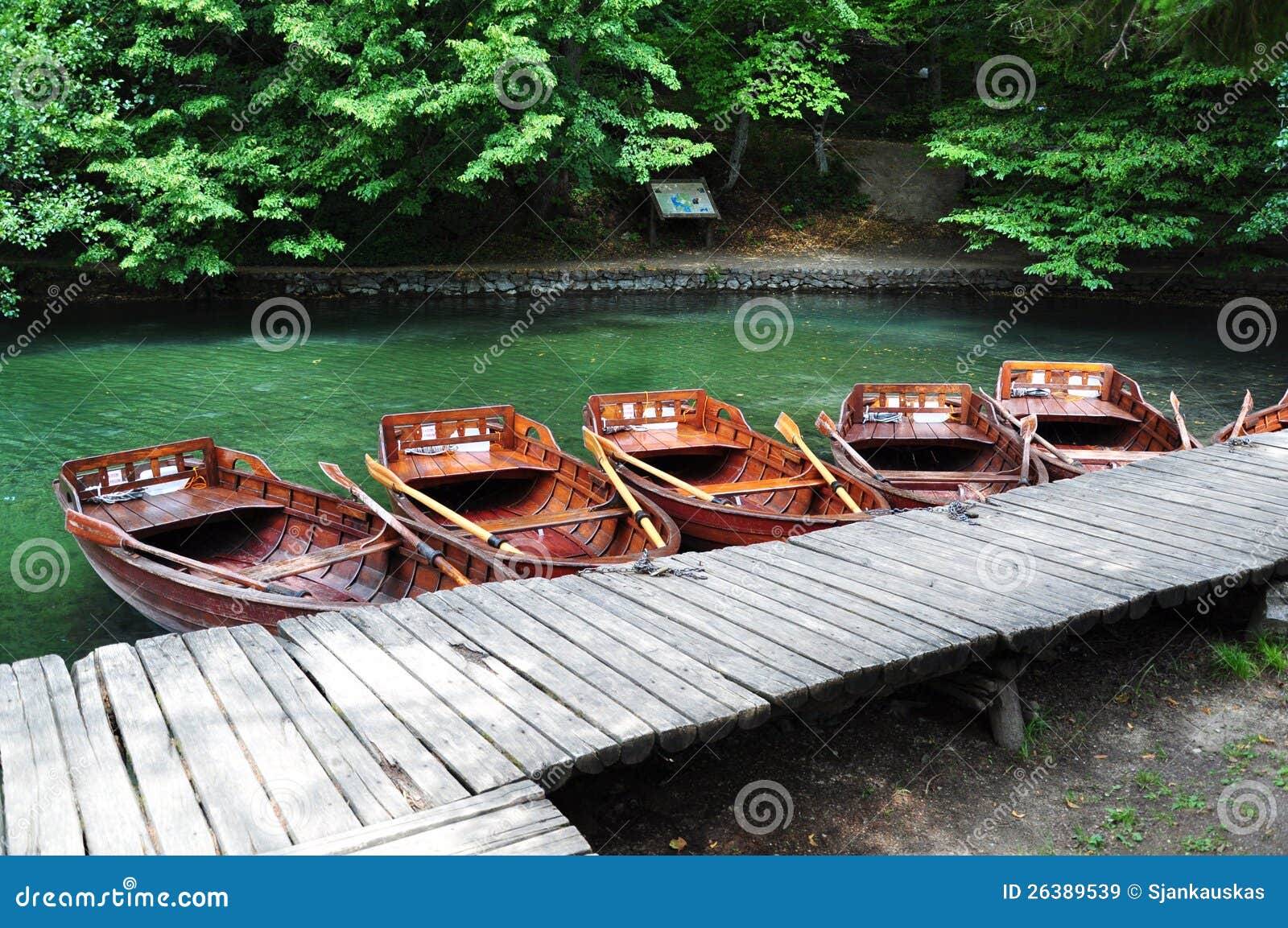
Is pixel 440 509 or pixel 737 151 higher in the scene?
pixel 737 151

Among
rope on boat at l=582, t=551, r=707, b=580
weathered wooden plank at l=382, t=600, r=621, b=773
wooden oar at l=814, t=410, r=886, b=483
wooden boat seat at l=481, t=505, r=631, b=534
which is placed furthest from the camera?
wooden oar at l=814, t=410, r=886, b=483

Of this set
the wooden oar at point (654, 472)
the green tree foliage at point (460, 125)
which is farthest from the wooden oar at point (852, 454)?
the green tree foliage at point (460, 125)

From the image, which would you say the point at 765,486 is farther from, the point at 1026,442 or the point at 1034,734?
the point at 1034,734

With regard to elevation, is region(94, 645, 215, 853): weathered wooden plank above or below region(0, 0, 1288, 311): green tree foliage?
below

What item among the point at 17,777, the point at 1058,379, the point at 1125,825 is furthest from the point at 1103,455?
the point at 17,777

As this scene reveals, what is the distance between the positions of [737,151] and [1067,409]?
16700mm

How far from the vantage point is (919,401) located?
988 centimetres

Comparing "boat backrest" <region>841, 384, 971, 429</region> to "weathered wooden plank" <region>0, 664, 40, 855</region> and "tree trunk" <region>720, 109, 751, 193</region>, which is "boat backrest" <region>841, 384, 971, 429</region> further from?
"tree trunk" <region>720, 109, 751, 193</region>

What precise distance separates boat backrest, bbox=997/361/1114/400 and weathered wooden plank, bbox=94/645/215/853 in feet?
27.6

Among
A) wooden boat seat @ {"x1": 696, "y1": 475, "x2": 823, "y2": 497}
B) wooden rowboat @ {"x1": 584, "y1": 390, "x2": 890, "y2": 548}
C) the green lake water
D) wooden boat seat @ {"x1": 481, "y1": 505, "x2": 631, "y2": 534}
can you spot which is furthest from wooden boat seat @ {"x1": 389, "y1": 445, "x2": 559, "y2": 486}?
the green lake water

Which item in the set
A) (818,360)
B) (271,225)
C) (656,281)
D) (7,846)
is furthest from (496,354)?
(7,846)

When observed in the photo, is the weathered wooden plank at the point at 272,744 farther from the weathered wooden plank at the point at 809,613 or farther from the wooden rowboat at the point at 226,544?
the weathered wooden plank at the point at 809,613

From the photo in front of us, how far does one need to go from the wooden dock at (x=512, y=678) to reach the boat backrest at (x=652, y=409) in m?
3.79

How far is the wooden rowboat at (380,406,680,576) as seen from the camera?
7211 mm
